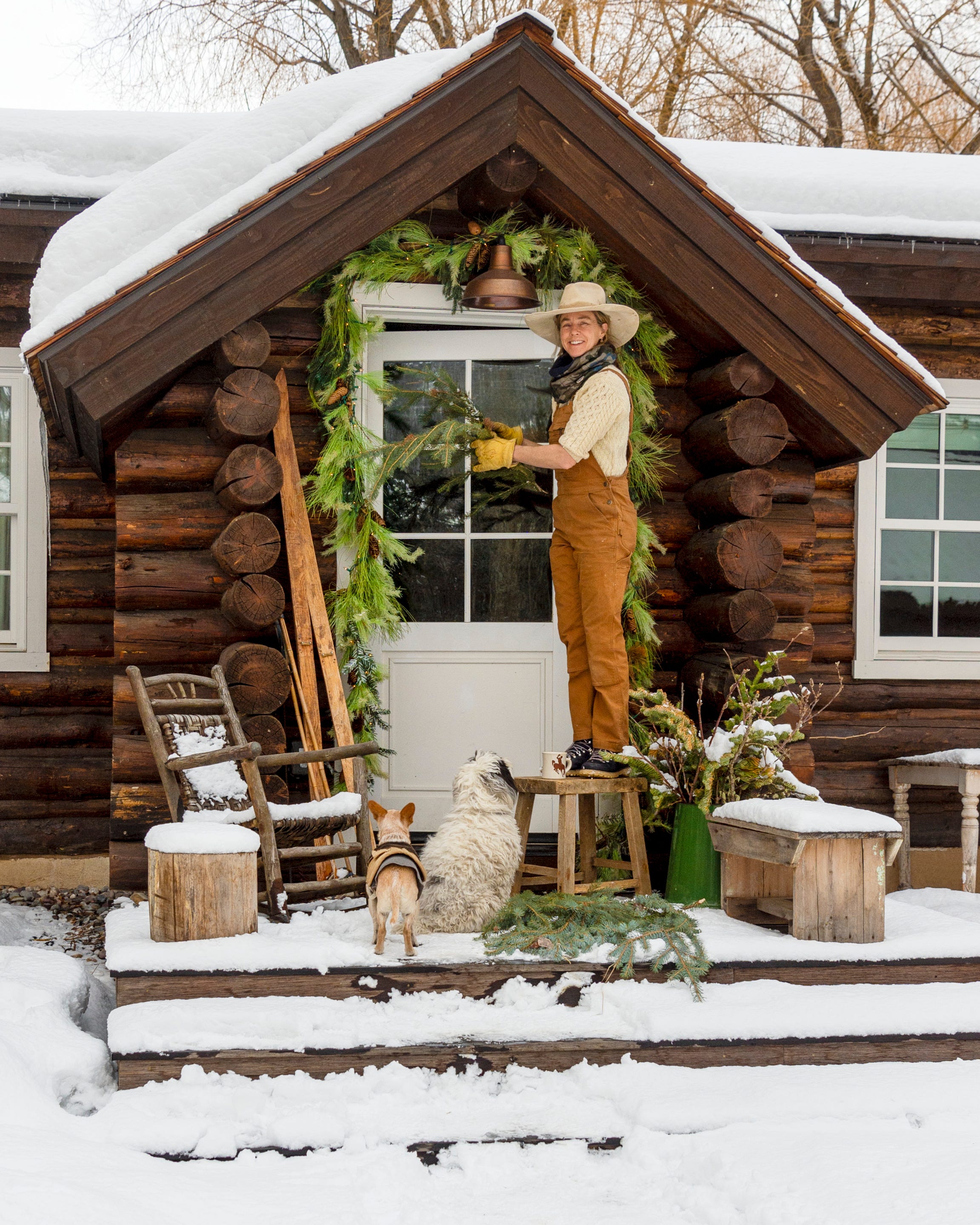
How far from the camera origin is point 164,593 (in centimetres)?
520

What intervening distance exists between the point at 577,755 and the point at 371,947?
134cm

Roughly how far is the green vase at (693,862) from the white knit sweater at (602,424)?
4.98 ft

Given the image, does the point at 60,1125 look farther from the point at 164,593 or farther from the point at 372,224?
the point at 372,224

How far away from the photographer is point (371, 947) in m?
4.07

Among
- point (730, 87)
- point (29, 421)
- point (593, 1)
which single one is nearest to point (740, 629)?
point (29, 421)

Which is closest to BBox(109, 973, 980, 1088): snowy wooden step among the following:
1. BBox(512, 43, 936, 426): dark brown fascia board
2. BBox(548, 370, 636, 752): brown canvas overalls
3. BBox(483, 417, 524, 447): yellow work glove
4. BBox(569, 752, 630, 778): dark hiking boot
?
BBox(569, 752, 630, 778): dark hiking boot

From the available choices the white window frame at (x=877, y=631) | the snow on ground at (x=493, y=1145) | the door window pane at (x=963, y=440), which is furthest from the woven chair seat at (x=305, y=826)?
the door window pane at (x=963, y=440)

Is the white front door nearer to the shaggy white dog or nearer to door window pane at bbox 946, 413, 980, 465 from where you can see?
the shaggy white dog

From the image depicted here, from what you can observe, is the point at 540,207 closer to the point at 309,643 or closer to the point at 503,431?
the point at 503,431

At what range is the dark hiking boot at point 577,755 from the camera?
496cm

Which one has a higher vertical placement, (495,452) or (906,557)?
(495,452)

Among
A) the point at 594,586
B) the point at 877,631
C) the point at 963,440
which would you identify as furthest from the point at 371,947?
the point at 963,440

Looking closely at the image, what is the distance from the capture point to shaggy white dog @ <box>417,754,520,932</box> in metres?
4.27

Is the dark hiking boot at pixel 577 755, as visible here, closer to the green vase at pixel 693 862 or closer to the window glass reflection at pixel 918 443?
the green vase at pixel 693 862
